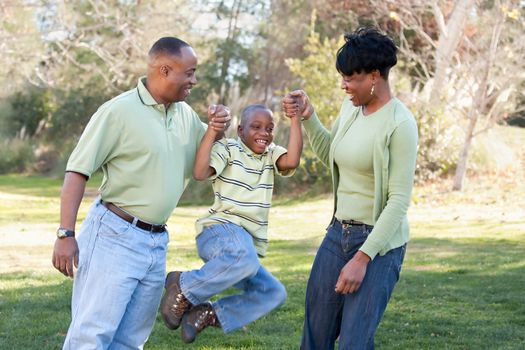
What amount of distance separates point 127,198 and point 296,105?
1.06 metres

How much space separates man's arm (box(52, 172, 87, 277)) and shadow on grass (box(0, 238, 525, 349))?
106 inches

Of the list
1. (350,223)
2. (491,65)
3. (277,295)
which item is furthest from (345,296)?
(491,65)

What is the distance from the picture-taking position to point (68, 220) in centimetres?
432

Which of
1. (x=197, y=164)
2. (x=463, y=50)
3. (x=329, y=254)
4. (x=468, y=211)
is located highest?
(x=463, y=50)

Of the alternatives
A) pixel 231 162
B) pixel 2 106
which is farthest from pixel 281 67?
pixel 231 162

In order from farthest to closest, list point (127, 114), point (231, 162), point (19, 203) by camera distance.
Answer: point (19, 203)
point (231, 162)
point (127, 114)

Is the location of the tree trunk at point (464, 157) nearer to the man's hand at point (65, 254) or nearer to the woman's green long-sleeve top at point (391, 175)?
the woman's green long-sleeve top at point (391, 175)

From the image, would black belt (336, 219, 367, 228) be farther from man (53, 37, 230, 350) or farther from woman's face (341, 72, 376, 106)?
man (53, 37, 230, 350)

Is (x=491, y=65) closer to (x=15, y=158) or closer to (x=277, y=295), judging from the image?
(x=277, y=295)

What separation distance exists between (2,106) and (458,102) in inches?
822

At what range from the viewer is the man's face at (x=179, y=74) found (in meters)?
4.59

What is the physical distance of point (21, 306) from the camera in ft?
27.3

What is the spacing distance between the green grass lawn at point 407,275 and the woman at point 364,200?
250cm

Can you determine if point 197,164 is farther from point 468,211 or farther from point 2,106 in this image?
point 2,106
